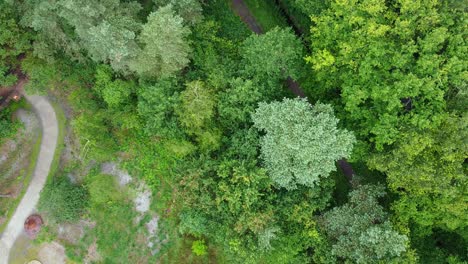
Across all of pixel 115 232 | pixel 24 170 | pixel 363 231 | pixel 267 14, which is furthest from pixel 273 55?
pixel 24 170

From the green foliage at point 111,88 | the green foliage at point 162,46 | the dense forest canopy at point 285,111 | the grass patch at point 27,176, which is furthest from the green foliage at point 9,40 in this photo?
the green foliage at point 162,46

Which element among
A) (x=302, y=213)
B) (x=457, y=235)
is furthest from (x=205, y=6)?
(x=457, y=235)

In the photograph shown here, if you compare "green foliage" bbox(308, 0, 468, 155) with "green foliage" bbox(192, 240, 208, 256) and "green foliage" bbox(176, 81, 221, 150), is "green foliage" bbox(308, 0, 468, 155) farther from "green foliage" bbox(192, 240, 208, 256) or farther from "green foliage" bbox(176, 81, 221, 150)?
"green foliage" bbox(192, 240, 208, 256)

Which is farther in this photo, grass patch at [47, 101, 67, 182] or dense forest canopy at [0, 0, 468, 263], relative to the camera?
grass patch at [47, 101, 67, 182]

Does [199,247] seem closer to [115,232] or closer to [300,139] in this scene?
[115,232]

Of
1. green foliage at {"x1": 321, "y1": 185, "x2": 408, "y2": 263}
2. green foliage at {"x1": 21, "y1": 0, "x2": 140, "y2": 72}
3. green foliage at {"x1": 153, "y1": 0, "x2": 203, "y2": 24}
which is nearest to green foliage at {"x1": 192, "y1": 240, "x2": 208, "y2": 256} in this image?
green foliage at {"x1": 321, "y1": 185, "x2": 408, "y2": 263}

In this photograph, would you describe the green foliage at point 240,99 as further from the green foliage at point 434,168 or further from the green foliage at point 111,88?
the green foliage at point 434,168

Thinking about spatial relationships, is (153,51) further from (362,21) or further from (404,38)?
(404,38)
